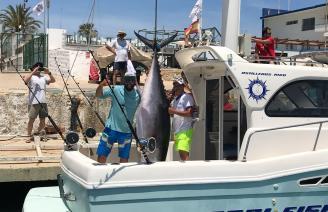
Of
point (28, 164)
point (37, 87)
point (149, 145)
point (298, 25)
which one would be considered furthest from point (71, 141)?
point (298, 25)

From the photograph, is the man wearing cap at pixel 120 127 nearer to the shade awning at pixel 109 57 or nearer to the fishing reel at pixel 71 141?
the fishing reel at pixel 71 141

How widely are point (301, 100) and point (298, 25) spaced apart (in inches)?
1317

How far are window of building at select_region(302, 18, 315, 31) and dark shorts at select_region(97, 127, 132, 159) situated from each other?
32.1m

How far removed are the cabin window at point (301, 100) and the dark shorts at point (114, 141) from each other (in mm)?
1680

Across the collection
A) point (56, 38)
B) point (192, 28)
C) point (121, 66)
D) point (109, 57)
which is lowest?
point (121, 66)

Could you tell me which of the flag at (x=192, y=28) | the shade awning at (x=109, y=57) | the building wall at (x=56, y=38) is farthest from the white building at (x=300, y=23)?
the flag at (x=192, y=28)

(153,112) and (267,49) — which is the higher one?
(267,49)

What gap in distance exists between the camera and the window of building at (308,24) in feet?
117

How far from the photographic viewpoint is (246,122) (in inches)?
207

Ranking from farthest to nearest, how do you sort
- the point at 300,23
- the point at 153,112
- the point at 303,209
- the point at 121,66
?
the point at 300,23 → the point at 121,66 → the point at 153,112 → the point at 303,209

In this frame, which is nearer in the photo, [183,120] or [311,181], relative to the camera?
[311,181]

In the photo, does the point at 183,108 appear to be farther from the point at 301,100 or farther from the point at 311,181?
the point at 311,181

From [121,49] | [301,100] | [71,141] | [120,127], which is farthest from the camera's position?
[121,49]

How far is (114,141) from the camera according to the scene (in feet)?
19.4
